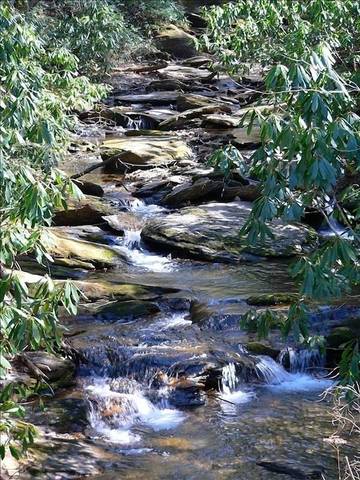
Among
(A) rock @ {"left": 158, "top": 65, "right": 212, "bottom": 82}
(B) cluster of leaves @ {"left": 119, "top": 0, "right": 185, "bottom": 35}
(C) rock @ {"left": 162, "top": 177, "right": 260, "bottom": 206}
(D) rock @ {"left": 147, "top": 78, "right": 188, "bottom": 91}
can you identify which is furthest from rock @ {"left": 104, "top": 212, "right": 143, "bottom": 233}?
(B) cluster of leaves @ {"left": 119, "top": 0, "right": 185, "bottom": 35}

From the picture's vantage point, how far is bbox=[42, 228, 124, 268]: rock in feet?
37.4

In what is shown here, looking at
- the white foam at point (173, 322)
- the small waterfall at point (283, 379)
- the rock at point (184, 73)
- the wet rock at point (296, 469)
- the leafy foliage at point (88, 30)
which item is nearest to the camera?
the wet rock at point (296, 469)

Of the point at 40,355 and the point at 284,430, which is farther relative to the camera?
the point at 40,355

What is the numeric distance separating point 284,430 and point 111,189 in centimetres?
906

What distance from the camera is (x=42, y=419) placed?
7.04 meters

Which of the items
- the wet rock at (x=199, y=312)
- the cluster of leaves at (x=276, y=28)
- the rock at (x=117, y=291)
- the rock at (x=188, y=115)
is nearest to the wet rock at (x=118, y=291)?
the rock at (x=117, y=291)

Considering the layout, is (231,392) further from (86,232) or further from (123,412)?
(86,232)

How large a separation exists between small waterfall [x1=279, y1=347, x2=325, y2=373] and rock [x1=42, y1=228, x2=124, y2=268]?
3858 millimetres

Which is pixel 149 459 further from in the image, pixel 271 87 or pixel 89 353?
pixel 271 87

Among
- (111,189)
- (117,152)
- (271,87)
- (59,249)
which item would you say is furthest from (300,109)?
(117,152)

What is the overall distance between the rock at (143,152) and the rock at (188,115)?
1.80 m

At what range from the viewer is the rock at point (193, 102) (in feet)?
73.0

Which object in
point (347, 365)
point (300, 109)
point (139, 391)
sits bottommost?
point (139, 391)

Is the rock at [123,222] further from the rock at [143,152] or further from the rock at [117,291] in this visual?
the rock at [143,152]
